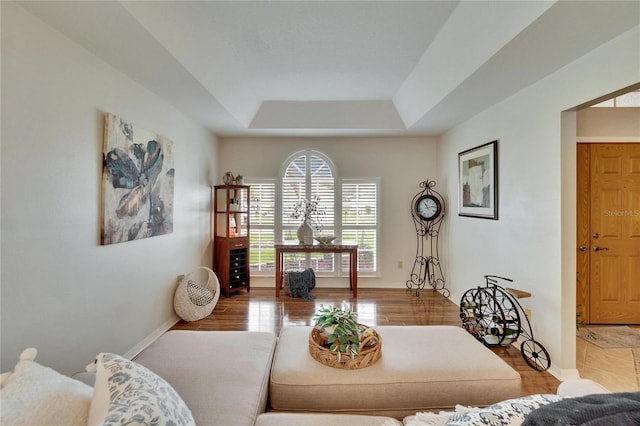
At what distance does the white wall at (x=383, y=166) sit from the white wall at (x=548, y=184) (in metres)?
1.61

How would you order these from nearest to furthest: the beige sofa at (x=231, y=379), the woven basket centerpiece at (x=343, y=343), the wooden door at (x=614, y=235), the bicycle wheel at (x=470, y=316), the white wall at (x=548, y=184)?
the beige sofa at (x=231, y=379), the woven basket centerpiece at (x=343, y=343), the white wall at (x=548, y=184), the bicycle wheel at (x=470, y=316), the wooden door at (x=614, y=235)

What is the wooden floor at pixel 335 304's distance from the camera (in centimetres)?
323

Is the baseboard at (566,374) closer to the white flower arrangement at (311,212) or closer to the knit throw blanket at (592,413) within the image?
the knit throw blanket at (592,413)

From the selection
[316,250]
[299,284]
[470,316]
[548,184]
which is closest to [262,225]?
[316,250]

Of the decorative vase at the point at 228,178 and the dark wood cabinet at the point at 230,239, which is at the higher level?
the decorative vase at the point at 228,178

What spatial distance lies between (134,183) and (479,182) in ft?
12.3

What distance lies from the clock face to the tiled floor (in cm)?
221

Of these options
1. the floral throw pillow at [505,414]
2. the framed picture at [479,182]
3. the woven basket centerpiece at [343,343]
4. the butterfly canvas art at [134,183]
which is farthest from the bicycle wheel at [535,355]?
the butterfly canvas art at [134,183]

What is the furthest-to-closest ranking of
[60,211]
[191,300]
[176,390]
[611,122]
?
[191,300]
[611,122]
[60,211]
[176,390]

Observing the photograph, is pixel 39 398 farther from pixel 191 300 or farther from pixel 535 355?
pixel 535 355

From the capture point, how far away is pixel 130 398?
829 millimetres

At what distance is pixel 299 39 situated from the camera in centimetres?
254

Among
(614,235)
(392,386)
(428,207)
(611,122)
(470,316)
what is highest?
(611,122)

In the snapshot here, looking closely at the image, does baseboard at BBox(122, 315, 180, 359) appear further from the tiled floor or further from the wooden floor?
the tiled floor
